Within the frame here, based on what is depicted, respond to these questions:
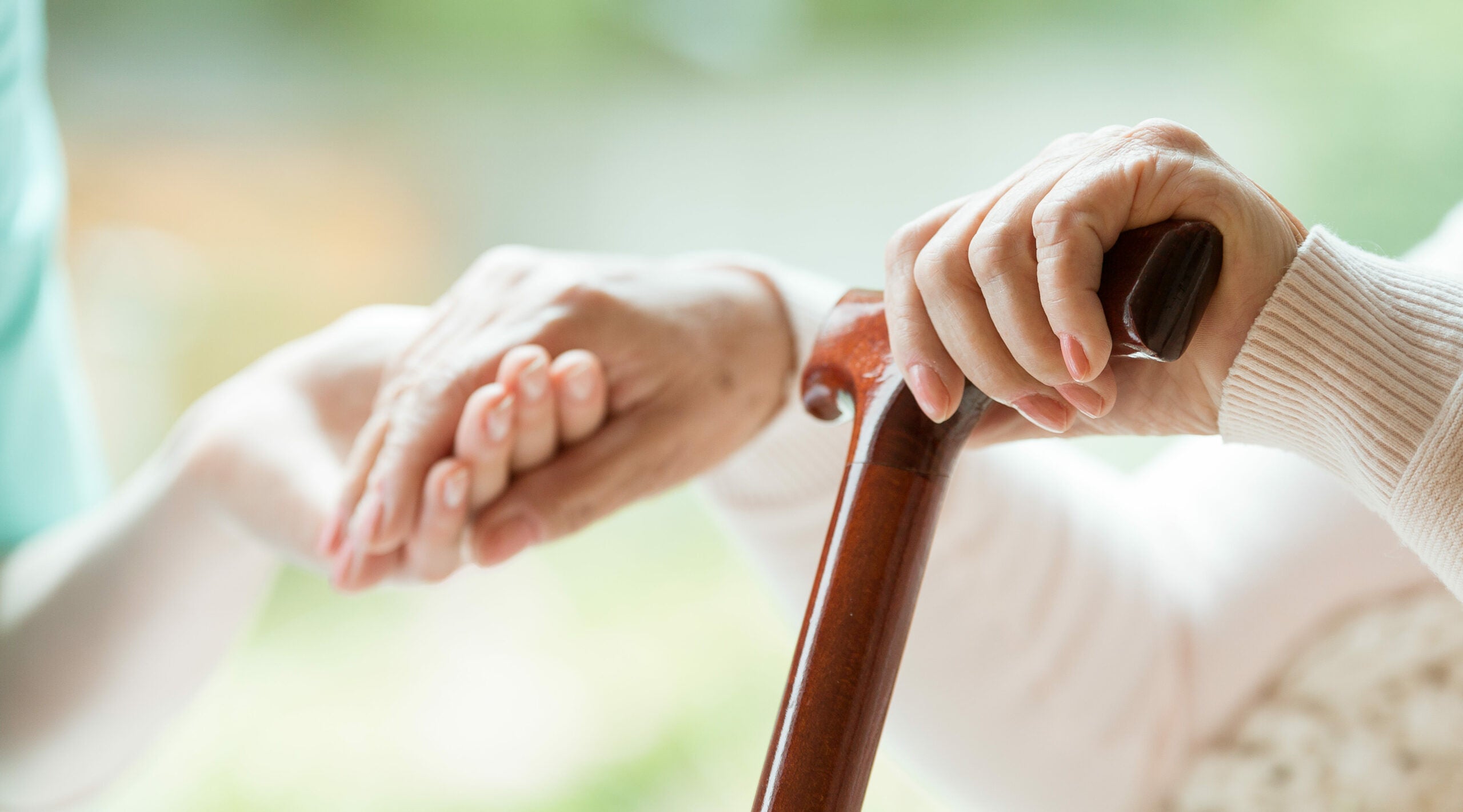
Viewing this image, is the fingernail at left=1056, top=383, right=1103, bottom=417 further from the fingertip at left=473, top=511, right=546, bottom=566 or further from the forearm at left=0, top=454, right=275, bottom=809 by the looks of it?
the forearm at left=0, top=454, right=275, bottom=809

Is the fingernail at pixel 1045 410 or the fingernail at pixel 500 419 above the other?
the fingernail at pixel 1045 410

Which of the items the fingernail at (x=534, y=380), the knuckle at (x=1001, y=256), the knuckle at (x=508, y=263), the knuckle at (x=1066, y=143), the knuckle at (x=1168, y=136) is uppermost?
the knuckle at (x=1168, y=136)

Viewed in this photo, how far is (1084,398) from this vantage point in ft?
1.09

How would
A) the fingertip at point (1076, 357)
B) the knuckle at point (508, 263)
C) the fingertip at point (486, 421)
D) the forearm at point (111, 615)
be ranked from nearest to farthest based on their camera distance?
the fingertip at point (1076, 357)
the fingertip at point (486, 421)
the knuckle at point (508, 263)
the forearm at point (111, 615)

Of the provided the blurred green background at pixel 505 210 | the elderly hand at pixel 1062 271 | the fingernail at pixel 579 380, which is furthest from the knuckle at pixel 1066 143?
the blurred green background at pixel 505 210

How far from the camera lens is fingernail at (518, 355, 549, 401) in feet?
1.71

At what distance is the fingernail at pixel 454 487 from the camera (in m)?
0.52

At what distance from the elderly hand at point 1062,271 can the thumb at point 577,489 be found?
9.2 inches

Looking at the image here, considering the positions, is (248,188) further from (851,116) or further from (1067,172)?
(1067,172)

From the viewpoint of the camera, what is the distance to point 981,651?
680 mm

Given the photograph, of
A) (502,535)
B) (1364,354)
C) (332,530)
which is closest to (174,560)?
(332,530)

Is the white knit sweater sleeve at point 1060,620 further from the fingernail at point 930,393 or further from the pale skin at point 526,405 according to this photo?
the fingernail at point 930,393

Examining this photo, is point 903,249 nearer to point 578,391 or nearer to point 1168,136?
point 1168,136

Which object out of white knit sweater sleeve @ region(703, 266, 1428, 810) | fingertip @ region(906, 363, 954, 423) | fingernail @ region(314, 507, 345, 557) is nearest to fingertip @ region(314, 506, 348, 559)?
fingernail @ region(314, 507, 345, 557)
